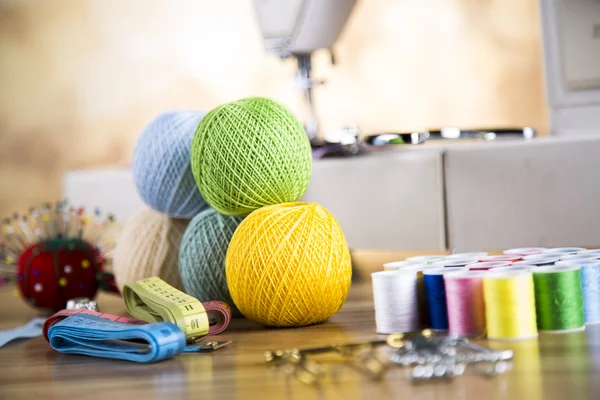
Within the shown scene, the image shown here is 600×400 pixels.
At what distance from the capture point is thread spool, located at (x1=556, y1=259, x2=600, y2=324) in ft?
2.34

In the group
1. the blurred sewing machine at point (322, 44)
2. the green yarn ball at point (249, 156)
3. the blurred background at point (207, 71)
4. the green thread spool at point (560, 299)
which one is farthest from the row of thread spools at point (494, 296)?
the blurred background at point (207, 71)

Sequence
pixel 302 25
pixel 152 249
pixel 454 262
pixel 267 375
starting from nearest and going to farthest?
pixel 267 375
pixel 454 262
pixel 152 249
pixel 302 25

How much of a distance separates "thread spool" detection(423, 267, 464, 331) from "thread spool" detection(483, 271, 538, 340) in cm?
6

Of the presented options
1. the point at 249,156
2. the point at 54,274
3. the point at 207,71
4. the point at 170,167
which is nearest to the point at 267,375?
the point at 249,156

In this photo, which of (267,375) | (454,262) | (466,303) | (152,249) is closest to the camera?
(267,375)

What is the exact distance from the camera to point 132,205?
140 cm

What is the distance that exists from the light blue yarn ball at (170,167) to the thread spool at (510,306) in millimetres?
445

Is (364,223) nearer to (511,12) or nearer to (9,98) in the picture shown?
(511,12)

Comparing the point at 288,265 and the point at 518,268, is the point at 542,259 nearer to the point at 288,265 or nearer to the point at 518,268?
the point at 518,268

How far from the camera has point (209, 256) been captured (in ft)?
2.95

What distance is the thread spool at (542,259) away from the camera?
75 cm

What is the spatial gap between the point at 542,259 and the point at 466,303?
0.13m

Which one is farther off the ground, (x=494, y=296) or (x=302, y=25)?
(x=302, y=25)

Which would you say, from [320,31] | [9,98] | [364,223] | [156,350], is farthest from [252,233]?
[9,98]
